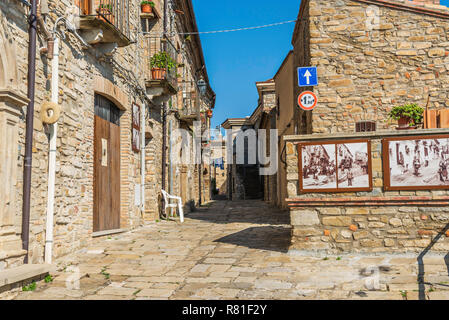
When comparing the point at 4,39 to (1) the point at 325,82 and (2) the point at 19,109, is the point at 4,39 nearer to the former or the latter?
(2) the point at 19,109

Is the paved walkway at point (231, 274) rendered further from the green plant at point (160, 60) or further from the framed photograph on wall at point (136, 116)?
the green plant at point (160, 60)

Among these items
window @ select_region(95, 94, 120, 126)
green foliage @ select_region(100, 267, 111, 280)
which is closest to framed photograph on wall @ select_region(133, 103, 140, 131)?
window @ select_region(95, 94, 120, 126)

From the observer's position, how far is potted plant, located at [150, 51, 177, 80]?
1150 cm

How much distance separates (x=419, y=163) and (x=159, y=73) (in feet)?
23.7

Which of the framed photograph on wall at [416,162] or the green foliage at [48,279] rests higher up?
the framed photograph on wall at [416,162]

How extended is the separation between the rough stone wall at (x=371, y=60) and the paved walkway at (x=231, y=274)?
3.65m

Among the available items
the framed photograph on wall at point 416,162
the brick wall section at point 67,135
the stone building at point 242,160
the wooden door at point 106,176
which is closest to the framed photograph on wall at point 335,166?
the framed photograph on wall at point 416,162

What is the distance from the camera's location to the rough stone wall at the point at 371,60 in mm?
9609

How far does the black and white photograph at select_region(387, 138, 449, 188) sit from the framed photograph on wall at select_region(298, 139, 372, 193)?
0.35 m

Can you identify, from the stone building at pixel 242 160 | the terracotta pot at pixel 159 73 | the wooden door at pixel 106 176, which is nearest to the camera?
the wooden door at pixel 106 176

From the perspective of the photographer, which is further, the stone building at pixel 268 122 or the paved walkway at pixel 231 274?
the stone building at pixel 268 122

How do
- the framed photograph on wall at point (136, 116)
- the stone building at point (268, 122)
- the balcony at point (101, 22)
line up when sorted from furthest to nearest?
1. the stone building at point (268, 122)
2. the framed photograph on wall at point (136, 116)
3. the balcony at point (101, 22)

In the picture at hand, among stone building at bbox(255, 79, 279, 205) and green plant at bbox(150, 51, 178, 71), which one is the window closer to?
green plant at bbox(150, 51, 178, 71)

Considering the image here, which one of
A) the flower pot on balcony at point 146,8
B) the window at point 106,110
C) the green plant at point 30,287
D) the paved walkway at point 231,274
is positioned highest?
the flower pot on balcony at point 146,8
